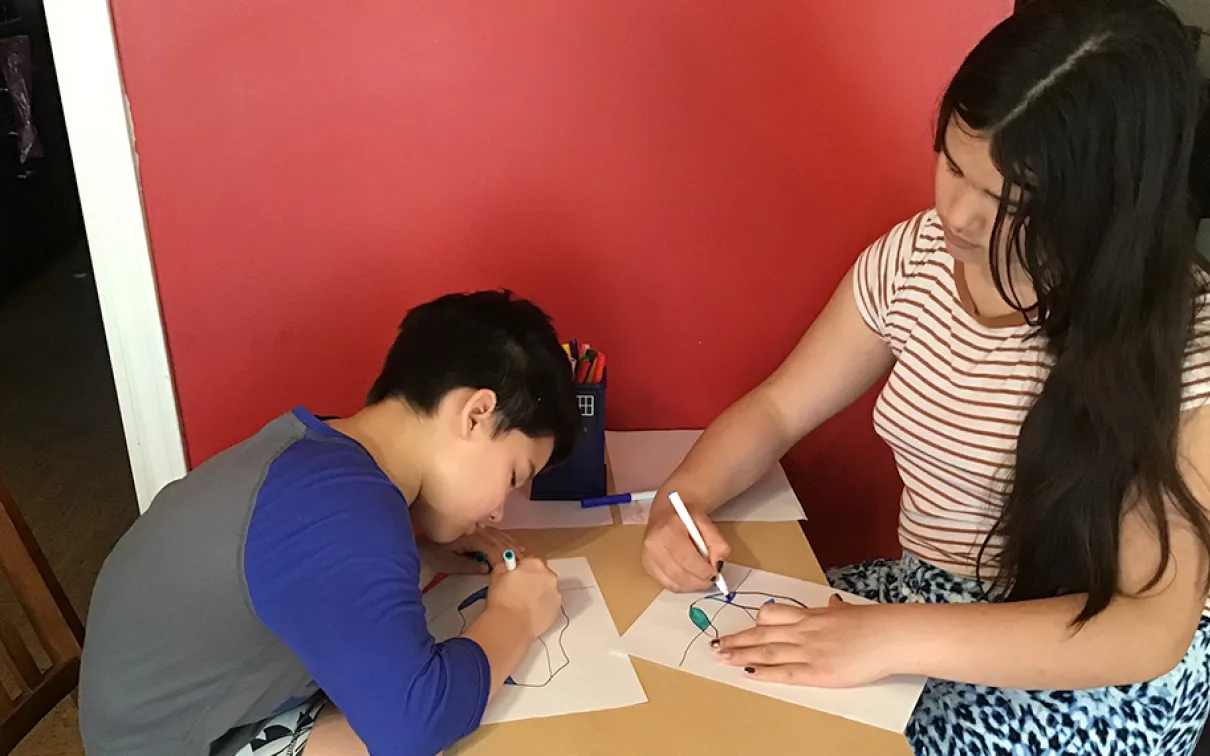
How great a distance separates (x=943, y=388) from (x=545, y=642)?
20.9 inches

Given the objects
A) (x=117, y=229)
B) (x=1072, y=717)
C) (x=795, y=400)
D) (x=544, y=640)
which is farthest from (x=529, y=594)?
(x=117, y=229)

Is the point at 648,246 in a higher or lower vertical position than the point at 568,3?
lower

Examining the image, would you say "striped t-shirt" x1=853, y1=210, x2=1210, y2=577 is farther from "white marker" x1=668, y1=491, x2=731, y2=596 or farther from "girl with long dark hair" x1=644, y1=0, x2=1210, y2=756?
"white marker" x1=668, y1=491, x2=731, y2=596

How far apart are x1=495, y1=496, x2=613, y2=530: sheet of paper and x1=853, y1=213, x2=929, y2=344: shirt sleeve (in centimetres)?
41

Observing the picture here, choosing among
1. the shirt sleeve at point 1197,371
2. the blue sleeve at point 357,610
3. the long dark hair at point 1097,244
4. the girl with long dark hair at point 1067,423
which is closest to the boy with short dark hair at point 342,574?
the blue sleeve at point 357,610

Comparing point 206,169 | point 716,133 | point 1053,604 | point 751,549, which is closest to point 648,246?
point 716,133

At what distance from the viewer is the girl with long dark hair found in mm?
900

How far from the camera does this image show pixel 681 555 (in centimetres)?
110

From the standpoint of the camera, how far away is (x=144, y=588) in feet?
3.05

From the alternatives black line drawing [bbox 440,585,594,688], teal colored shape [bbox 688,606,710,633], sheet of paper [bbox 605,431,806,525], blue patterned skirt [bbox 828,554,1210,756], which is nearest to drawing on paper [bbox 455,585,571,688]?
black line drawing [bbox 440,585,594,688]

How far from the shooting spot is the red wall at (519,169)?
1.31 m

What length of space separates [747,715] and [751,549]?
289 mm

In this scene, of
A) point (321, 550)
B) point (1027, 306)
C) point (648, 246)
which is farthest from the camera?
point (648, 246)

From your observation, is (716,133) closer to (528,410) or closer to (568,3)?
(568,3)
